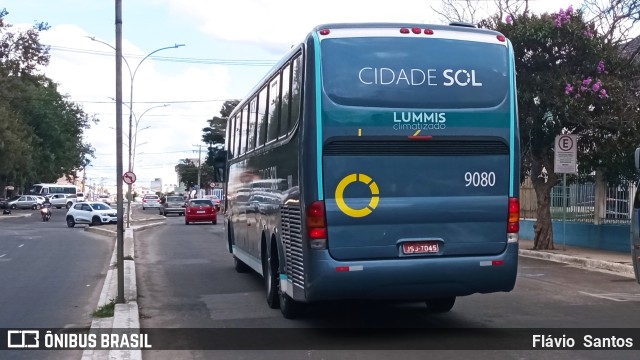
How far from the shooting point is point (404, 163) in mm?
9414

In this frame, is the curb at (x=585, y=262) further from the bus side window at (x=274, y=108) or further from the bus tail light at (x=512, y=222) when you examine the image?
the bus side window at (x=274, y=108)

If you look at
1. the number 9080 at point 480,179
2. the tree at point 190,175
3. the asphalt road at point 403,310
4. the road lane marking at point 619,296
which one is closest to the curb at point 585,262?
the asphalt road at point 403,310

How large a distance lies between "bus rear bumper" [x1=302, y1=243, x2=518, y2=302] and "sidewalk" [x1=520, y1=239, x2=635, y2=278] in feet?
26.5

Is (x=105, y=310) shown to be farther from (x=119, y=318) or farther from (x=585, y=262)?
(x=585, y=262)

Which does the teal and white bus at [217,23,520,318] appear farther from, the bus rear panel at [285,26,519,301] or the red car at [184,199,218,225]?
the red car at [184,199,218,225]

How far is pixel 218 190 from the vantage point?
86688 mm

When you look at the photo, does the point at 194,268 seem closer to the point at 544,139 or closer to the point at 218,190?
the point at 544,139

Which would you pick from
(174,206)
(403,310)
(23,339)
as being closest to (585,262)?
(403,310)

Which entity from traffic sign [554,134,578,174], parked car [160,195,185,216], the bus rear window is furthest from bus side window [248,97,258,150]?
parked car [160,195,185,216]

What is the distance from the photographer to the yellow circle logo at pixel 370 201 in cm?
922

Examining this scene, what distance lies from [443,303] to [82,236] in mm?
26062

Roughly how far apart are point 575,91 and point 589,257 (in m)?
4.11

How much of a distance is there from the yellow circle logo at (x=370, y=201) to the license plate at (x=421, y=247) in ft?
A: 1.95

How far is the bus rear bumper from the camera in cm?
920
